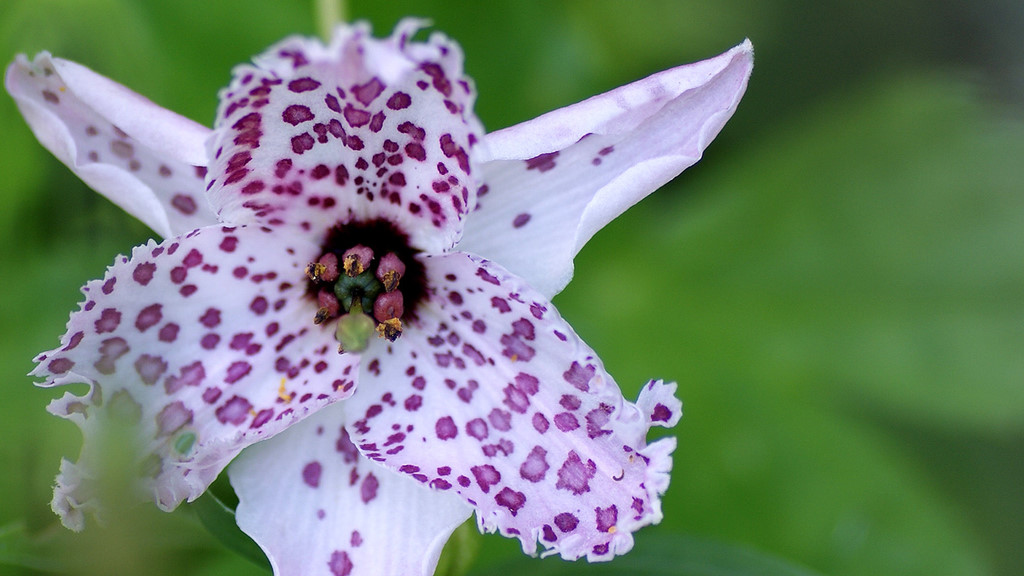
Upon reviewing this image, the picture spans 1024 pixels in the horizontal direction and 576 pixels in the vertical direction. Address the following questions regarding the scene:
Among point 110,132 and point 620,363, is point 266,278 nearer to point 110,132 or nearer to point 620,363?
point 110,132

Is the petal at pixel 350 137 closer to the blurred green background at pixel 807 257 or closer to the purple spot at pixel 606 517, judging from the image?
the purple spot at pixel 606 517

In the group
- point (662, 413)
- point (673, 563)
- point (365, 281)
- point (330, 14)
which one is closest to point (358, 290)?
point (365, 281)

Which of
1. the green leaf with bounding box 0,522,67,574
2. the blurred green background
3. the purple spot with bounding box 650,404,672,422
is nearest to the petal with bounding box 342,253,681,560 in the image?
the purple spot with bounding box 650,404,672,422

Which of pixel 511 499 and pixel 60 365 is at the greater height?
pixel 60 365

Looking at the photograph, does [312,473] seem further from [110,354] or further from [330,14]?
[330,14]

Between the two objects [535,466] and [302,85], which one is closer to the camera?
[302,85]

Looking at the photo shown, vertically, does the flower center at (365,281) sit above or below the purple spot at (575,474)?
above

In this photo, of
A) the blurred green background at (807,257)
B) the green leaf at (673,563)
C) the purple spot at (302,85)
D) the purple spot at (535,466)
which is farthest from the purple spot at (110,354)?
the blurred green background at (807,257)
